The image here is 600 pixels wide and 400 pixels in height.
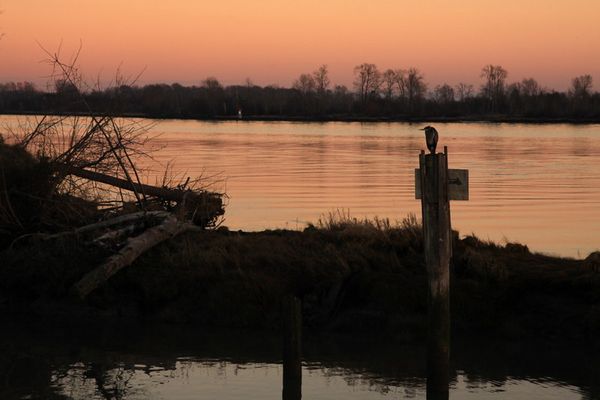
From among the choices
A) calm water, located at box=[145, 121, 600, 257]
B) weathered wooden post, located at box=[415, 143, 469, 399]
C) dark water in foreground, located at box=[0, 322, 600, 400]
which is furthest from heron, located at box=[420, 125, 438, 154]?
calm water, located at box=[145, 121, 600, 257]

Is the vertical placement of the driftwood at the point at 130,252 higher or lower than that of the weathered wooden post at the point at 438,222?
lower

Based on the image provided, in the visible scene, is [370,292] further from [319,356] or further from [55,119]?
[55,119]

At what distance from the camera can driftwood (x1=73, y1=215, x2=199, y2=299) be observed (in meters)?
14.4

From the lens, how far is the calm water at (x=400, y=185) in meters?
24.0

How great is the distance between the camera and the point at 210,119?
14125cm

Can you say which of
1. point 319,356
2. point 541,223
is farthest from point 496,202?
point 319,356

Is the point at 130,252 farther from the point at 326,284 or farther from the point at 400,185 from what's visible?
the point at 400,185

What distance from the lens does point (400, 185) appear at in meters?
35.1

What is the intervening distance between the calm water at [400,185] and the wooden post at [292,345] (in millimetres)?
10026

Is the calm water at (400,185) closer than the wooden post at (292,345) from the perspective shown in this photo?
No

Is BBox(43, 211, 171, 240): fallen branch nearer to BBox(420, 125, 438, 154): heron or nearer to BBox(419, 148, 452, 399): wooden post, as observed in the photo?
BBox(420, 125, 438, 154): heron

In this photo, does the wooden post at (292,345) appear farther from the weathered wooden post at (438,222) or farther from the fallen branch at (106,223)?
the fallen branch at (106,223)

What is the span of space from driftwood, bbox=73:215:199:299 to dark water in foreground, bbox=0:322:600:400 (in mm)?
744

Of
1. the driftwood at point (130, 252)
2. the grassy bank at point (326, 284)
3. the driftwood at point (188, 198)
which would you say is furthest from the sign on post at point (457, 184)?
the driftwood at point (188, 198)
